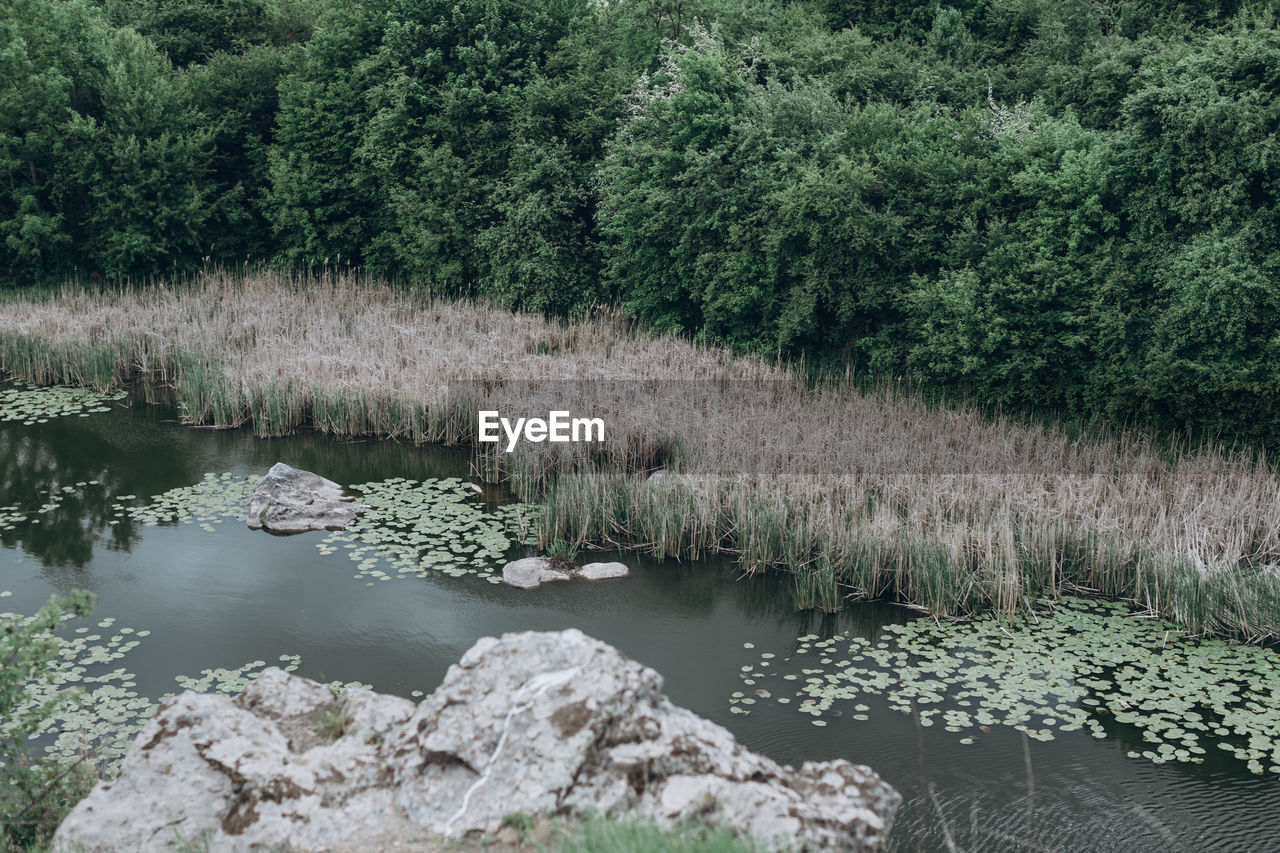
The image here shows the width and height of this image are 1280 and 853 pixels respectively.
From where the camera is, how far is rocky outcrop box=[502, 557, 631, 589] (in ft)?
26.8

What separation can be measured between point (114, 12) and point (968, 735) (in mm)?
24226

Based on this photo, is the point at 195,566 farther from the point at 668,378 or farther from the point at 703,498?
the point at 668,378

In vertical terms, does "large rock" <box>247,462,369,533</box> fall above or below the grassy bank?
below


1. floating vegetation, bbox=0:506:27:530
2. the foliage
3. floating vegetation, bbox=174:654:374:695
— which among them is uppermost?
the foliage

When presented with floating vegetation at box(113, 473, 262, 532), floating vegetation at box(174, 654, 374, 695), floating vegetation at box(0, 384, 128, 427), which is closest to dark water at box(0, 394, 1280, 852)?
floating vegetation at box(174, 654, 374, 695)

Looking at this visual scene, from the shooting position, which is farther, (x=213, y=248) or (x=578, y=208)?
(x=213, y=248)

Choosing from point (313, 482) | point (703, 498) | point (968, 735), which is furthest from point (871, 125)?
point (968, 735)

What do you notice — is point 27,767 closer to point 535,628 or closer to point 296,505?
point 535,628

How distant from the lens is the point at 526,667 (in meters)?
3.61

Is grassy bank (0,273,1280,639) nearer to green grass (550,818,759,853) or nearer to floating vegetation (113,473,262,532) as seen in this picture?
floating vegetation (113,473,262,532)

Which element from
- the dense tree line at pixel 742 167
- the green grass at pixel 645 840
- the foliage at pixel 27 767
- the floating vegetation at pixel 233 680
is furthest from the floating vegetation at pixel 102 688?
the dense tree line at pixel 742 167

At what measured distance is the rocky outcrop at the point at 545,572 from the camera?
8.16m

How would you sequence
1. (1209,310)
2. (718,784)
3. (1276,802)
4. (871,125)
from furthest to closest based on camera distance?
1. (871,125)
2. (1209,310)
3. (1276,802)
4. (718,784)

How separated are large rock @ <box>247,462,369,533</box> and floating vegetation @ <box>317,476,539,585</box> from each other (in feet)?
0.60
